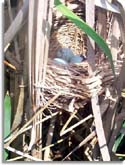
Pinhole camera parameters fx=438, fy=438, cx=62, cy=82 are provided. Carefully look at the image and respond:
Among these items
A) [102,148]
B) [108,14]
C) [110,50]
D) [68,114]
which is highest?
[108,14]

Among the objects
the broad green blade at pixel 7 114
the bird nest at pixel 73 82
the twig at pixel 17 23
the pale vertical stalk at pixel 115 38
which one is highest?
the twig at pixel 17 23

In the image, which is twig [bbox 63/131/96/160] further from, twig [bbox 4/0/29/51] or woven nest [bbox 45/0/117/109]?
twig [bbox 4/0/29/51]

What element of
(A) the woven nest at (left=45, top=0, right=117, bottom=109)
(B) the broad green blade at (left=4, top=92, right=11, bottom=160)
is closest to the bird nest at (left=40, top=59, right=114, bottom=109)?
(A) the woven nest at (left=45, top=0, right=117, bottom=109)

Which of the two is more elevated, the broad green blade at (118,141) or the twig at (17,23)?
the twig at (17,23)

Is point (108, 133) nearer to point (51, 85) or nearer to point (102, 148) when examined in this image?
point (102, 148)

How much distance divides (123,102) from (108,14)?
0.87 feet

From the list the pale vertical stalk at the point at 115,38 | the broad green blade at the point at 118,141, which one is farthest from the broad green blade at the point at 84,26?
the broad green blade at the point at 118,141

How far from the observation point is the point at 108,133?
1.30 m

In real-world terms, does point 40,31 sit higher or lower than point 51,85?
higher

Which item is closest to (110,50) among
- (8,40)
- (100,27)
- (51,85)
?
(100,27)

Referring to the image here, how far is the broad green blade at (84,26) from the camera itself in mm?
1272

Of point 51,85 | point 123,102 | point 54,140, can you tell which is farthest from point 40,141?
point 123,102

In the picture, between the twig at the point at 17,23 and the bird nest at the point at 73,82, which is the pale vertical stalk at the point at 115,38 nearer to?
the bird nest at the point at 73,82

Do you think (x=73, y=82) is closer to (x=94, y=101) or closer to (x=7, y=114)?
(x=94, y=101)
